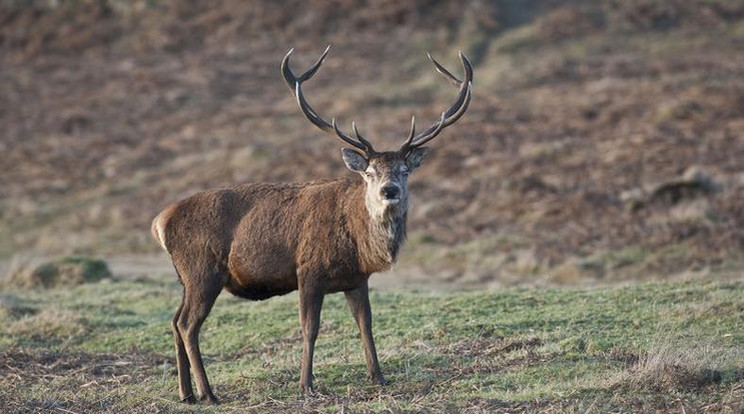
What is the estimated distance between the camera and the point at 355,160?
36.7 feet

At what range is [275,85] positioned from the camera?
4281 cm

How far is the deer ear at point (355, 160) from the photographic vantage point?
1116 centimetres

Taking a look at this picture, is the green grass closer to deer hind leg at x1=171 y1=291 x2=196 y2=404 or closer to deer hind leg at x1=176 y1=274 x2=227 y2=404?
deer hind leg at x1=171 y1=291 x2=196 y2=404

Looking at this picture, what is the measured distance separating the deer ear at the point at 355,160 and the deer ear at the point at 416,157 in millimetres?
461

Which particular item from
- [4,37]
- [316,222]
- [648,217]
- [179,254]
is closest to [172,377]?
[179,254]

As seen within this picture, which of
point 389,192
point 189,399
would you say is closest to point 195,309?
point 189,399

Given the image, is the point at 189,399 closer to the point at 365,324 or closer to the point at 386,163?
the point at 365,324

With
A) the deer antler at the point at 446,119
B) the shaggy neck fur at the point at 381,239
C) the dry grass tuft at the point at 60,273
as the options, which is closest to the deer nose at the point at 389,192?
the shaggy neck fur at the point at 381,239

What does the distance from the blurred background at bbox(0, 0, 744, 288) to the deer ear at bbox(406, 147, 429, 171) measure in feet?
30.3

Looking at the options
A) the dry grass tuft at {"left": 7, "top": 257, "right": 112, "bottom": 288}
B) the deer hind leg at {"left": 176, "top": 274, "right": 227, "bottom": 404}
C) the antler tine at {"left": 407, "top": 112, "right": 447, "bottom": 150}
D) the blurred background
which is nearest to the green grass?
the deer hind leg at {"left": 176, "top": 274, "right": 227, "bottom": 404}

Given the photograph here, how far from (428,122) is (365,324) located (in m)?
24.1

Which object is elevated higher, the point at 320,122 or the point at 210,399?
the point at 320,122

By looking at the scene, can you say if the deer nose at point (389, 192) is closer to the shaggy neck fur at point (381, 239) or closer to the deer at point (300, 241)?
the deer at point (300, 241)

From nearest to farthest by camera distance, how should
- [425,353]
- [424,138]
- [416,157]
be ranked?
1. [424,138]
2. [416,157]
3. [425,353]
